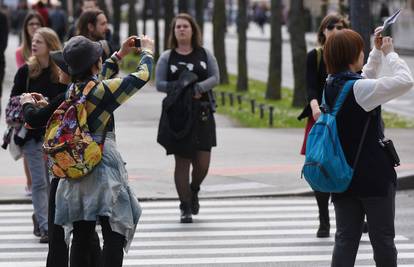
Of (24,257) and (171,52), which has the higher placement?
(171,52)

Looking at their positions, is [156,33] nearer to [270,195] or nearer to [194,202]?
[270,195]

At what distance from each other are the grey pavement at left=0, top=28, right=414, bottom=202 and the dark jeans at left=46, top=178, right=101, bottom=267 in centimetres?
566

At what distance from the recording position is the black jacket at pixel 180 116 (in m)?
11.9

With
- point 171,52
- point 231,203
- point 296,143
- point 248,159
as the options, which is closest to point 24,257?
point 171,52

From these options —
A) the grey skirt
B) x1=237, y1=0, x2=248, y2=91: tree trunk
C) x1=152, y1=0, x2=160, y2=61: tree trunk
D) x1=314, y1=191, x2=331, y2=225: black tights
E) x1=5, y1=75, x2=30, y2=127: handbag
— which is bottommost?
x1=152, y1=0, x2=160, y2=61: tree trunk

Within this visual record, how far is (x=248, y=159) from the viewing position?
1681cm

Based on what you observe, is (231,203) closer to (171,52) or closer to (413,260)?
(171,52)

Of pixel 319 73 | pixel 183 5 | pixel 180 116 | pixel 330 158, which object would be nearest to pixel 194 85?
pixel 180 116

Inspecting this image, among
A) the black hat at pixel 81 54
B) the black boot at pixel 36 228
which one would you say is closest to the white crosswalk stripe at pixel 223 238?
the black boot at pixel 36 228

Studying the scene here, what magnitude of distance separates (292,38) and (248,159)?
9.50 m

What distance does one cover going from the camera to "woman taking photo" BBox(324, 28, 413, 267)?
7664mm

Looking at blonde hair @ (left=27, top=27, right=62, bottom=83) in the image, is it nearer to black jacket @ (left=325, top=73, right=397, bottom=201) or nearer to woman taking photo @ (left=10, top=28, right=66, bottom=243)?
woman taking photo @ (left=10, top=28, right=66, bottom=243)

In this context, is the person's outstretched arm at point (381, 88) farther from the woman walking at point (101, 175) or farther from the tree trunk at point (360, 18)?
the tree trunk at point (360, 18)

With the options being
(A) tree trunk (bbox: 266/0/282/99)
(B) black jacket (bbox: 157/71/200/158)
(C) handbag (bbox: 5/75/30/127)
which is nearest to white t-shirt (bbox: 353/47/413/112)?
(C) handbag (bbox: 5/75/30/127)
